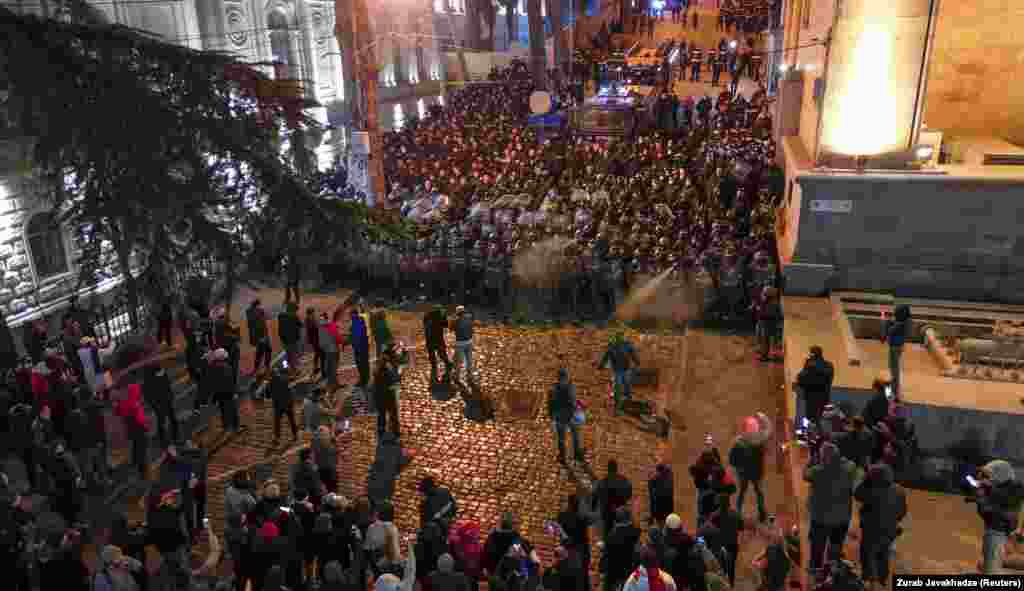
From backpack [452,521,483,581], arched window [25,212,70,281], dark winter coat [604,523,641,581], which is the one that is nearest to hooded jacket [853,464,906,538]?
dark winter coat [604,523,641,581]

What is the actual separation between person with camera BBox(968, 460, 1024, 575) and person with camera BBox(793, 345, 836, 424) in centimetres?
240

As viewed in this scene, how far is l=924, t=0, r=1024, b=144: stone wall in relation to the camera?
53.0 ft

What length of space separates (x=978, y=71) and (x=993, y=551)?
12.8 metres

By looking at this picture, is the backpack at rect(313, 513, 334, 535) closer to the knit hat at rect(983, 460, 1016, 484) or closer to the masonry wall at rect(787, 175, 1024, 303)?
the knit hat at rect(983, 460, 1016, 484)

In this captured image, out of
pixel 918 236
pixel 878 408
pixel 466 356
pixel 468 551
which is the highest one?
pixel 918 236

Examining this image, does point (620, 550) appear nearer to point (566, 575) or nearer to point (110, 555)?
point (566, 575)

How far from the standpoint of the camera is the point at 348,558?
793 centimetres

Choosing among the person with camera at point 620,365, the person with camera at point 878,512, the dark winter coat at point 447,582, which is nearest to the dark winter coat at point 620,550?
the dark winter coat at point 447,582

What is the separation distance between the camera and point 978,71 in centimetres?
1652

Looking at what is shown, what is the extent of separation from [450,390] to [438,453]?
6.72 feet

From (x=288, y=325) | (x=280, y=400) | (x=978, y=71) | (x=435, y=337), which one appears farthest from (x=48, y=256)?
(x=978, y=71)

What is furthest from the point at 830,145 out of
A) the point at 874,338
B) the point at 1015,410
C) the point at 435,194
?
the point at 435,194

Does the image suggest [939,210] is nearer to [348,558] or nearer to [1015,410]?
[1015,410]

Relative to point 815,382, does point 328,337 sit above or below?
below
